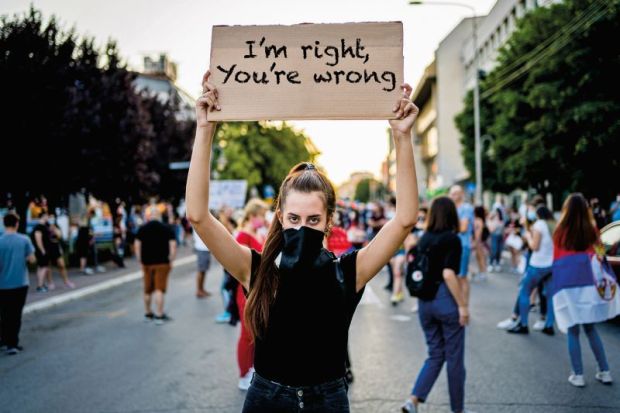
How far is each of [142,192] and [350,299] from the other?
25.1 meters

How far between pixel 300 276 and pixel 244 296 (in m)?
2.56

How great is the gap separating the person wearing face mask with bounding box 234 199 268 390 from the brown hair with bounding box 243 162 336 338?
2324 millimetres

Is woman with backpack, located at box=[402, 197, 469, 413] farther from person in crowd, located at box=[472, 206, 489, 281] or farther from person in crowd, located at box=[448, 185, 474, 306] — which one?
person in crowd, located at box=[472, 206, 489, 281]

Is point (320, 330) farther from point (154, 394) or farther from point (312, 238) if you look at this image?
point (154, 394)

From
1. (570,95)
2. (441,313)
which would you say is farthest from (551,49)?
(441,313)

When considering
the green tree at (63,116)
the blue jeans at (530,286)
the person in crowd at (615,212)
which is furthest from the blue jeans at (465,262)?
the green tree at (63,116)

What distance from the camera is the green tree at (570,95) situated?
18141mm

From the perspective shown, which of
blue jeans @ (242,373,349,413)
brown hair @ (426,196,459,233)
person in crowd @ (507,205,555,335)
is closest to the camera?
blue jeans @ (242,373,349,413)

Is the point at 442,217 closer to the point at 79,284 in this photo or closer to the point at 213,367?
the point at 213,367

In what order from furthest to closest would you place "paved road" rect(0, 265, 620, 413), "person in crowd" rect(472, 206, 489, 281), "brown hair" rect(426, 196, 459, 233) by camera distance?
"person in crowd" rect(472, 206, 489, 281) < "paved road" rect(0, 265, 620, 413) < "brown hair" rect(426, 196, 459, 233)

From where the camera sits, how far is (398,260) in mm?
11625

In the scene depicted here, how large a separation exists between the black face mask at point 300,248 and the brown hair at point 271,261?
0.09 metres

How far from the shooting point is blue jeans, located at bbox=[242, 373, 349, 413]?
7.61 ft

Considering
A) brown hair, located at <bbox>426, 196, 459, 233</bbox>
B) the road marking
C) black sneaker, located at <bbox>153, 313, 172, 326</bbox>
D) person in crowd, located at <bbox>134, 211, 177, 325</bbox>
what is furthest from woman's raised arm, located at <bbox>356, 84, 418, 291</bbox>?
person in crowd, located at <bbox>134, 211, 177, 325</bbox>
